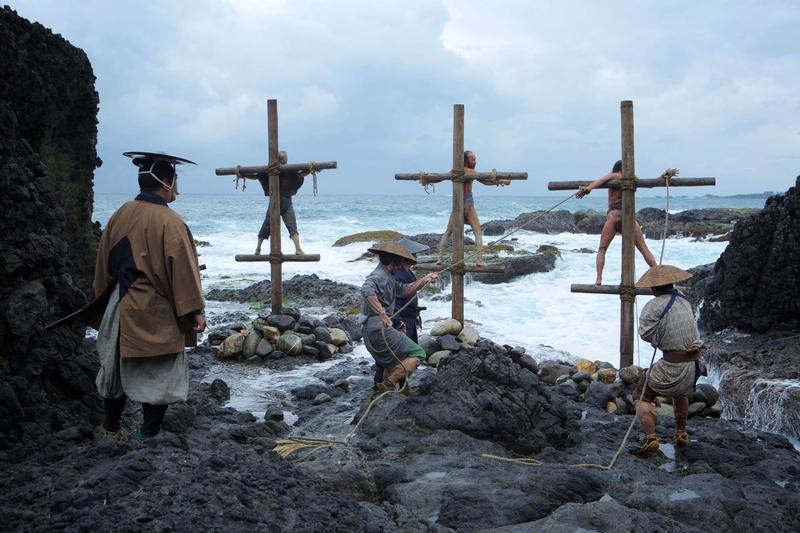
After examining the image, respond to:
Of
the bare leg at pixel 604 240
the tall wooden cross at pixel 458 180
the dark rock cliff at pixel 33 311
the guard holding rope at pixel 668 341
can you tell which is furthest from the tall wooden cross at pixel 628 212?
the dark rock cliff at pixel 33 311

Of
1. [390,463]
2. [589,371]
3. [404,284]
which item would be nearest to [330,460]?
[390,463]

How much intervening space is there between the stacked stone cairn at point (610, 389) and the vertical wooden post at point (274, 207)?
4579 millimetres

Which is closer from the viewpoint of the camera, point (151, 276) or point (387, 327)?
point (151, 276)

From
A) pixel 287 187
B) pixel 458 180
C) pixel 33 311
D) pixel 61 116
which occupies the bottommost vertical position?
pixel 33 311

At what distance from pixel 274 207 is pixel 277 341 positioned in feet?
7.16

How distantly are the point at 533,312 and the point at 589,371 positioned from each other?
23.2 ft

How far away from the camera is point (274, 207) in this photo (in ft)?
36.1

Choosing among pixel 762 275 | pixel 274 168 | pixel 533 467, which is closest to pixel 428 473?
pixel 533 467

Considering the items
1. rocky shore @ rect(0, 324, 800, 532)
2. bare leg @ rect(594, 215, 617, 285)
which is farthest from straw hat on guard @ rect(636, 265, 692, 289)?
bare leg @ rect(594, 215, 617, 285)

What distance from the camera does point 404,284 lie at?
25.9 feet

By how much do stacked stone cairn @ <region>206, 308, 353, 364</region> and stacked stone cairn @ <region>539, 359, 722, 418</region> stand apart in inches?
135

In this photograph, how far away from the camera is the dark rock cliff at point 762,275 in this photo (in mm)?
9984

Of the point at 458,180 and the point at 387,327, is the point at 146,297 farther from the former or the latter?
the point at 458,180

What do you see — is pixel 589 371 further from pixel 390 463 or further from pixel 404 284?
pixel 390 463
